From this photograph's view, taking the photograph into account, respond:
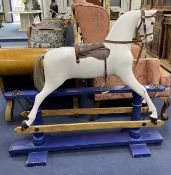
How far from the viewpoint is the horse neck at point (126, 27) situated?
161cm

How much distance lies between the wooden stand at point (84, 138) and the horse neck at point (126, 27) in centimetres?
43

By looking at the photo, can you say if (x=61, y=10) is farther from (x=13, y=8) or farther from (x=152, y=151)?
(x=152, y=151)

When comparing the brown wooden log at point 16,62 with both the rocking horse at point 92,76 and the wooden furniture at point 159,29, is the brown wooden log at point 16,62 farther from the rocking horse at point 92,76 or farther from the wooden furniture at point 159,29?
the wooden furniture at point 159,29

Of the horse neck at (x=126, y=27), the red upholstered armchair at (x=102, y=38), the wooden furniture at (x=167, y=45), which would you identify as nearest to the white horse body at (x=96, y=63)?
the horse neck at (x=126, y=27)

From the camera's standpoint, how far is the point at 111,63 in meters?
1.69

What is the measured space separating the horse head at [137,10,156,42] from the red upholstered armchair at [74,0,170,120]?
49cm

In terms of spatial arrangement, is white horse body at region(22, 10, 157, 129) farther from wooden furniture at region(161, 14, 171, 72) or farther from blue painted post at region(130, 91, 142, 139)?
wooden furniture at region(161, 14, 171, 72)

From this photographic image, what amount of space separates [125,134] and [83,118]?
21.8 inches

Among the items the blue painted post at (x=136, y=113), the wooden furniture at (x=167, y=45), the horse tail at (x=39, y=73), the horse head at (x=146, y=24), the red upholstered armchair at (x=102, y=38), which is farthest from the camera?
the wooden furniture at (x=167, y=45)

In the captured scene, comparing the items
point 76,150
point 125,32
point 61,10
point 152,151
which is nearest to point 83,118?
point 76,150

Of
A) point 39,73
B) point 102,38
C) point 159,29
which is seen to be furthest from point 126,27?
point 159,29

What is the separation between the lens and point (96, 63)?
1673 mm

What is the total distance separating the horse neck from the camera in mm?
1613

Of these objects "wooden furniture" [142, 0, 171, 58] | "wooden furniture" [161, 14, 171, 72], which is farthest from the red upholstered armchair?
"wooden furniture" [142, 0, 171, 58]
